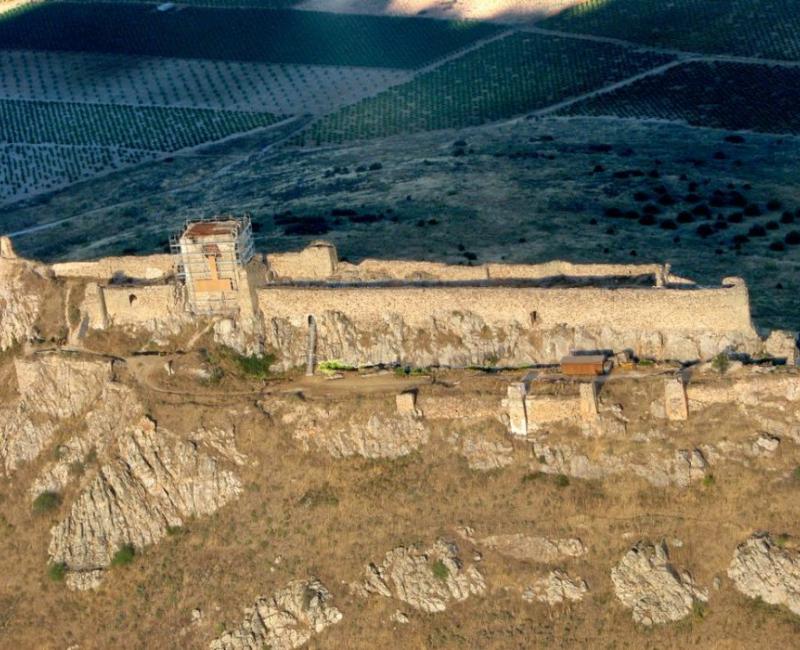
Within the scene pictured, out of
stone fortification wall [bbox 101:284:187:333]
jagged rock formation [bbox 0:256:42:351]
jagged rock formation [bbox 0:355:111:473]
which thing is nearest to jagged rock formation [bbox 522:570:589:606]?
stone fortification wall [bbox 101:284:187:333]

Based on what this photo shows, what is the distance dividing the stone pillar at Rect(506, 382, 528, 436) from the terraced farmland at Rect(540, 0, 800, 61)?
7722 cm

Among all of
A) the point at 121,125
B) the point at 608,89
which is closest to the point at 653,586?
the point at 608,89

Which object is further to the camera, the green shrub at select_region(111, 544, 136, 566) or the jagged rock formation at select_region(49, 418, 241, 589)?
the jagged rock formation at select_region(49, 418, 241, 589)

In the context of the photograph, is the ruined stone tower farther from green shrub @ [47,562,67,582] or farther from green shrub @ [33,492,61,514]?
green shrub @ [47,562,67,582]

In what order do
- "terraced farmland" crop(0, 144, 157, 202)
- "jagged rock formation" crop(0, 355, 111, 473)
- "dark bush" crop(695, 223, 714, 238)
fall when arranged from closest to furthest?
"jagged rock formation" crop(0, 355, 111, 473), "dark bush" crop(695, 223, 714, 238), "terraced farmland" crop(0, 144, 157, 202)

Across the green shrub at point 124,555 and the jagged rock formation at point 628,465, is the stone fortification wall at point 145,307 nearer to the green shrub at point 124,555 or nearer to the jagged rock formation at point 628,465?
the green shrub at point 124,555

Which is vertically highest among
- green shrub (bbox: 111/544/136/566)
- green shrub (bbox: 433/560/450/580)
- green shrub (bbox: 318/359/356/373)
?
green shrub (bbox: 318/359/356/373)

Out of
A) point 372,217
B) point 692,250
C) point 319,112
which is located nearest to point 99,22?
point 319,112

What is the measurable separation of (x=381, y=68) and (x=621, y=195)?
51425 millimetres

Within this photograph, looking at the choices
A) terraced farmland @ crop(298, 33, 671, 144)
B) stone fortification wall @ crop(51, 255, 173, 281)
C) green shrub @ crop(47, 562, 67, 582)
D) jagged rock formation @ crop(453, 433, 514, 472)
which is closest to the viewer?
jagged rock formation @ crop(453, 433, 514, 472)

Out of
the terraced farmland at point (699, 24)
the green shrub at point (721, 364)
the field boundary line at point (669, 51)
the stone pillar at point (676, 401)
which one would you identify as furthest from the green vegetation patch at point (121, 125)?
the stone pillar at point (676, 401)

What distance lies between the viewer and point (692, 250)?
8375 cm

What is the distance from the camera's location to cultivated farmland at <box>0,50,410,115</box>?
452 ft

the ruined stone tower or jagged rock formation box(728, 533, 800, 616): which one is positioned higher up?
the ruined stone tower
